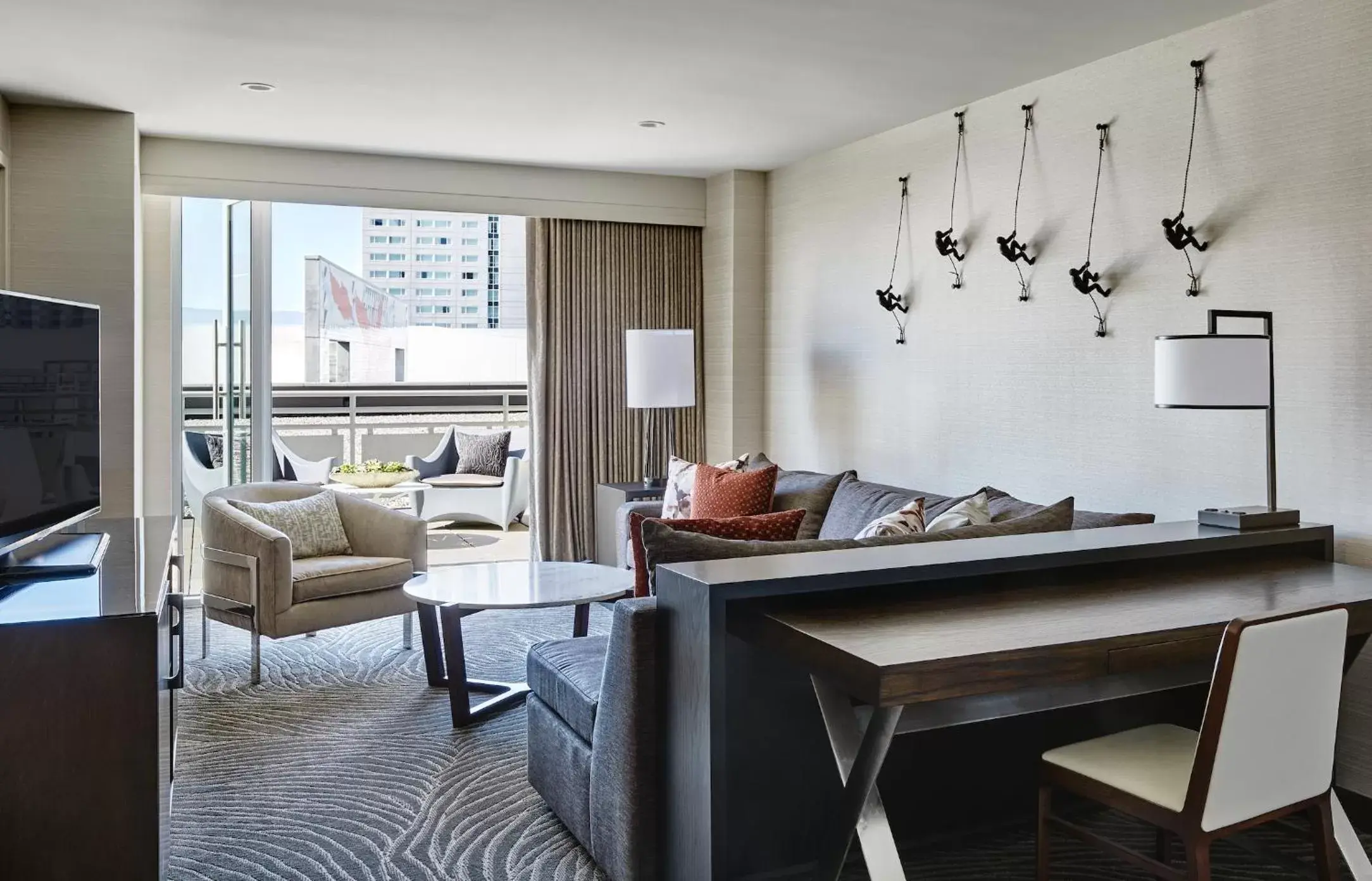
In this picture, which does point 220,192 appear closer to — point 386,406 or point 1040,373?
point 386,406

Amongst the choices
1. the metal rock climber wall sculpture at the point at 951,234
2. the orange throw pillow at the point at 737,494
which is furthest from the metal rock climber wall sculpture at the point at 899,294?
the orange throw pillow at the point at 737,494

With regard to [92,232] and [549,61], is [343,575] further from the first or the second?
[549,61]

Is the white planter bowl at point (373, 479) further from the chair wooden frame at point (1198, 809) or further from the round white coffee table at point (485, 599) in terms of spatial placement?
the chair wooden frame at point (1198, 809)

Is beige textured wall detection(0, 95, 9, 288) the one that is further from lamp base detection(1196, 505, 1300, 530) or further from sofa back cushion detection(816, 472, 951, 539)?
lamp base detection(1196, 505, 1300, 530)

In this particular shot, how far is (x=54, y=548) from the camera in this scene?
9.55ft

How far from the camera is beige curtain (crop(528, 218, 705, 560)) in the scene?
6.33m

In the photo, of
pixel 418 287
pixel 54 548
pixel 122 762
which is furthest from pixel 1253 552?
pixel 418 287

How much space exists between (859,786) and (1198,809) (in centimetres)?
61

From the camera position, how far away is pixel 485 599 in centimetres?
376

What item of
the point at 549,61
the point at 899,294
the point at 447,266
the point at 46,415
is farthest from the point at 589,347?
the point at 46,415

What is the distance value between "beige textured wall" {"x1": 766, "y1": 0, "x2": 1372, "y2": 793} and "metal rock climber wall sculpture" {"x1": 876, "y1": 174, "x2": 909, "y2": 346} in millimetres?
53

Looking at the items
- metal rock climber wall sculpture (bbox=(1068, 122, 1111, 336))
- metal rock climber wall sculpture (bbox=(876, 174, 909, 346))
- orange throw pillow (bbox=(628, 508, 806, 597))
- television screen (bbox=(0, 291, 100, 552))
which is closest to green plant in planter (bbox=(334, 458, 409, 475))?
metal rock climber wall sculpture (bbox=(876, 174, 909, 346))

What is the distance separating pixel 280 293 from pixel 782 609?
216 inches

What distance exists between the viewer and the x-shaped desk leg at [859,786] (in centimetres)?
204
